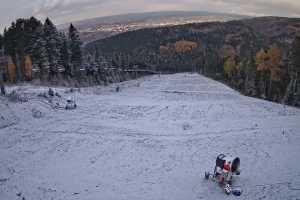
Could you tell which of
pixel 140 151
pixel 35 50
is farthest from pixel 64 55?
pixel 140 151

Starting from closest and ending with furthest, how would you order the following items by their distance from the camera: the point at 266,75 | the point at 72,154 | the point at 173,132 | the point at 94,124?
the point at 72,154
the point at 173,132
the point at 94,124
the point at 266,75

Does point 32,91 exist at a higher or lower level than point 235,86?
higher

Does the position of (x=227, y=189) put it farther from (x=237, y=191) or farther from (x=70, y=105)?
(x=70, y=105)

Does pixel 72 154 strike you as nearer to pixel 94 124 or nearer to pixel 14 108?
pixel 94 124

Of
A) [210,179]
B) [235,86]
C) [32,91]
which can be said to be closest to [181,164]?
[210,179]

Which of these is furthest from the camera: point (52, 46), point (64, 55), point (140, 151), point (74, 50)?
point (74, 50)

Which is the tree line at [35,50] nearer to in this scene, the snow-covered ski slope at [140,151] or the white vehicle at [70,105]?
the white vehicle at [70,105]
